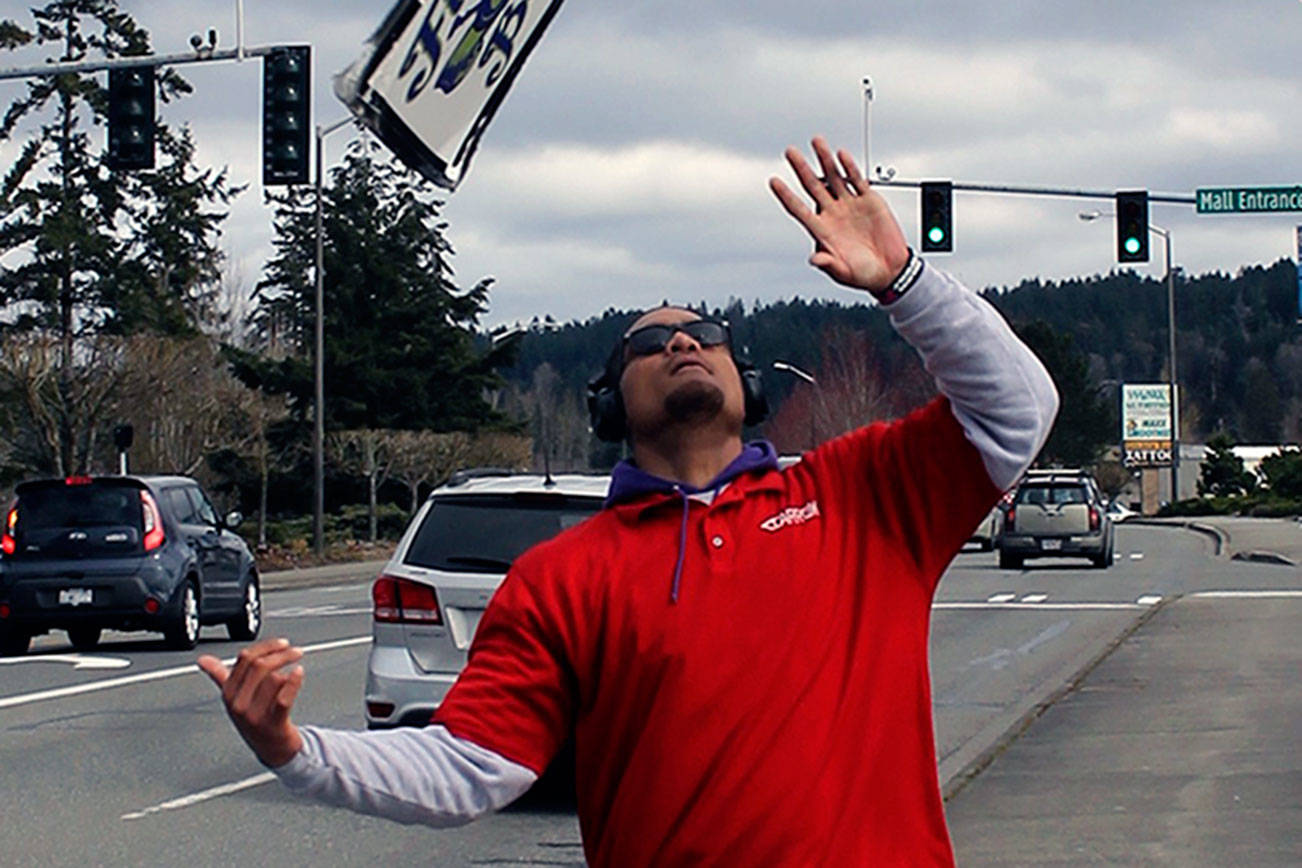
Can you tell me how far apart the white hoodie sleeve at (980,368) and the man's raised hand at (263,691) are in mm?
1064

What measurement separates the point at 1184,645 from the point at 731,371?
1590 centimetres

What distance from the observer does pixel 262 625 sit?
24.0 m

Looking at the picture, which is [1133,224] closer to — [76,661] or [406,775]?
[76,661]

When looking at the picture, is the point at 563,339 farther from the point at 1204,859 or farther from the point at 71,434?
the point at 1204,859

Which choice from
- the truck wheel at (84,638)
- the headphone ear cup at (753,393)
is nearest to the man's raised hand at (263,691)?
the headphone ear cup at (753,393)

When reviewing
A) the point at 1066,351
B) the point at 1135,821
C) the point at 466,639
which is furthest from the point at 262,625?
the point at 1066,351

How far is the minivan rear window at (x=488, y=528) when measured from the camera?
420 inches

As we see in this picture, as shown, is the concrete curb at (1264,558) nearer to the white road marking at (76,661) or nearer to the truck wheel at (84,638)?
the truck wheel at (84,638)

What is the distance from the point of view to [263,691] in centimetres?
283

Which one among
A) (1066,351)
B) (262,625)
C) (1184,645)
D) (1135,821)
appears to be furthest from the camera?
(1066,351)

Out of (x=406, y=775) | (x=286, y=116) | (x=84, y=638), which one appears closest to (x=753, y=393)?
(x=406, y=775)

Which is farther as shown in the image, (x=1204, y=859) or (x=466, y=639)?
(x=466, y=639)

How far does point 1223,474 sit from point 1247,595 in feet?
221

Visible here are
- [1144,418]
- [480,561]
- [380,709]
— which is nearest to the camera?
[380,709]
